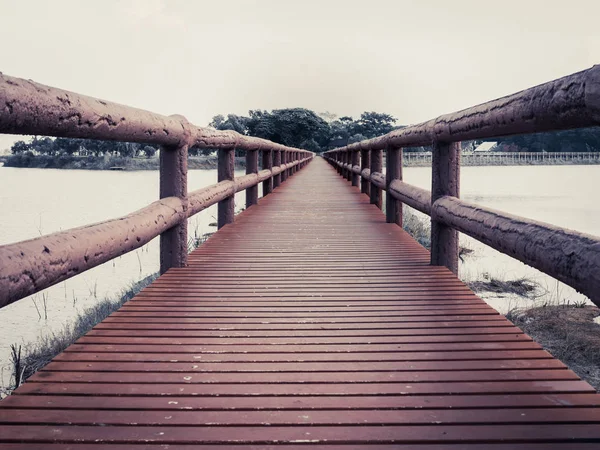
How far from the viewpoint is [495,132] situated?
2.54 meters

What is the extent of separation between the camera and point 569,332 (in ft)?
18.5

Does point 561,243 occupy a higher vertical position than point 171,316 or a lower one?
higher

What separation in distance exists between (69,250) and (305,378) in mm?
918

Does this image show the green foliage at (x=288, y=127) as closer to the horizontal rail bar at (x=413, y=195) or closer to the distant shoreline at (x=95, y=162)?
the distant shoreline at (x=95, y=162)

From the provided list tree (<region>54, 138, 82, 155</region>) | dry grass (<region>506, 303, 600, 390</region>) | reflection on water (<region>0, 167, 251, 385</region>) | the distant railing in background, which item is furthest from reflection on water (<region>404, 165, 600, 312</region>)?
tree (<region>54, 138, 82, 155</region>)

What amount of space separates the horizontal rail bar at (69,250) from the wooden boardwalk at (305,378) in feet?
1.15

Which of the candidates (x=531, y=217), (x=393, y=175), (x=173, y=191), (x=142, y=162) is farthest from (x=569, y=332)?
(x=142, y=162)

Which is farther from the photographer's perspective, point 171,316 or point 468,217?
point 468,217

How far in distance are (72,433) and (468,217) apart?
85.0 inches

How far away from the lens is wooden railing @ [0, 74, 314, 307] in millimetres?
1544

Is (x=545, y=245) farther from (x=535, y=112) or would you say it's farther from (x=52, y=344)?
(x=52, y=344)

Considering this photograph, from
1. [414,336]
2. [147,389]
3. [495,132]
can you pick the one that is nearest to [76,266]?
[147,389]

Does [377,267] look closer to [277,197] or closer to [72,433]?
[72,433]

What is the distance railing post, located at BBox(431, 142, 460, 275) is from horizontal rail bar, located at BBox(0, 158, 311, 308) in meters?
1.77
